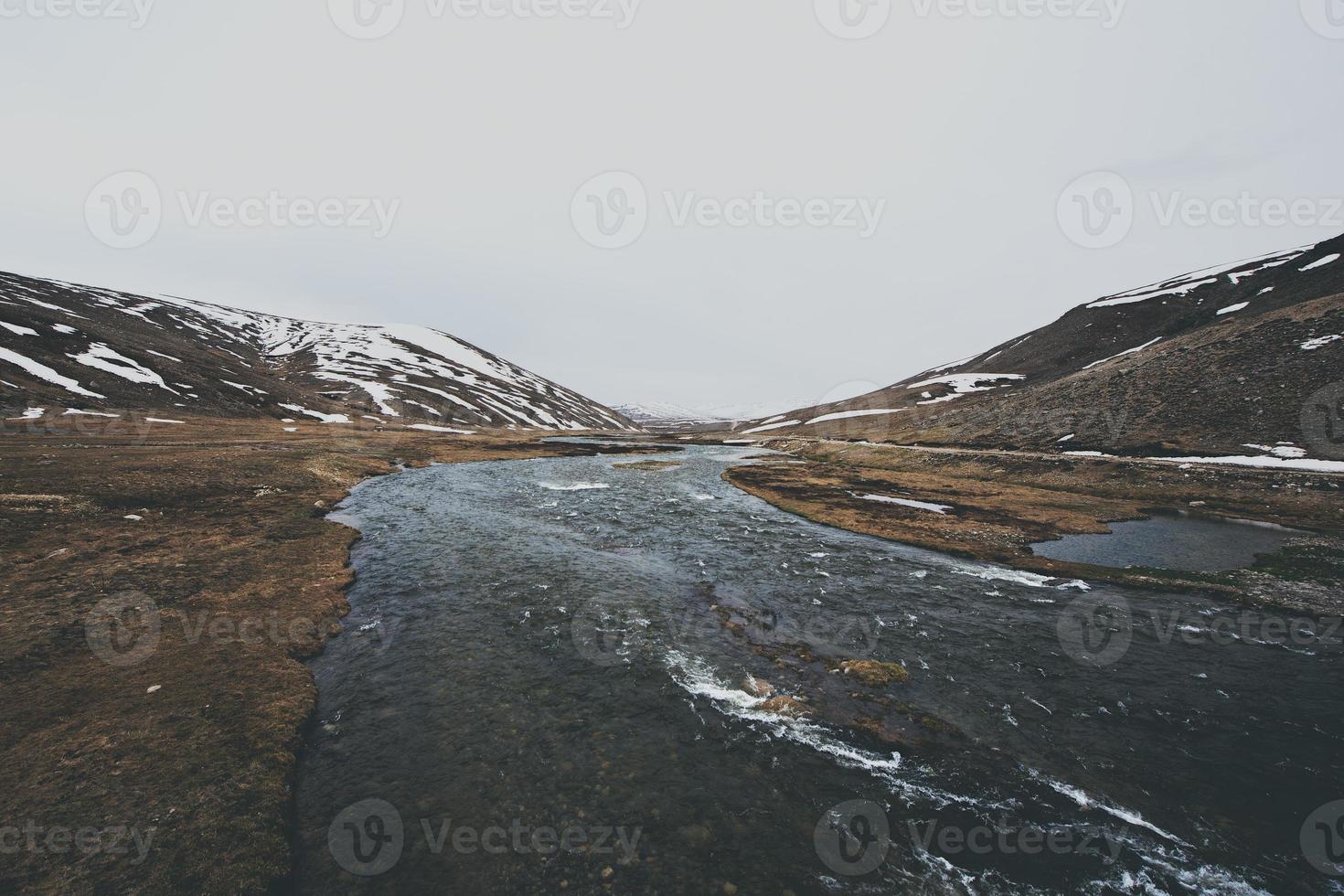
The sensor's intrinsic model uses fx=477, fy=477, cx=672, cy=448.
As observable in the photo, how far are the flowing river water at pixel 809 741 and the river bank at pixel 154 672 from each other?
1.07 m

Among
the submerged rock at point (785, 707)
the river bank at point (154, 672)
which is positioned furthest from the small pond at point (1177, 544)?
the river bank at point (154, 672)

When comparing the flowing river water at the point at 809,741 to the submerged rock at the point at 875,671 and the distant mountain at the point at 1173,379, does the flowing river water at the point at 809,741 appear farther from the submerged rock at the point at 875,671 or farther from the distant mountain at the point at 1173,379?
the distant mountain at the point at 1173,379

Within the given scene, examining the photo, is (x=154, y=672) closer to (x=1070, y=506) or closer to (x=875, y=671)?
(x=875, y=671)

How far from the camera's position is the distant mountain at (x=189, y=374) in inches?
3051

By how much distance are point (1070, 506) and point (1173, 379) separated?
38.8 metres

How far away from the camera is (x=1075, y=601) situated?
20547mm

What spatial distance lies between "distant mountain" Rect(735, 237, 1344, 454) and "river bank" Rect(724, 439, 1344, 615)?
30.7 ft

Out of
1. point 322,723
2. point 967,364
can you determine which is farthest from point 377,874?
point 967,364

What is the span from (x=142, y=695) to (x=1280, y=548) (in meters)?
48.3

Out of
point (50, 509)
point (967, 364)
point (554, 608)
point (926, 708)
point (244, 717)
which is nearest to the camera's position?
point (244, 717)

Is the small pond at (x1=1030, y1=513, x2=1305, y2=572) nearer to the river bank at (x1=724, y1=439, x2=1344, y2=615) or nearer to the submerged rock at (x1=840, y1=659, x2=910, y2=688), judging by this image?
the river bank at (x1=724, y1=439, x2=1344, y2=615)

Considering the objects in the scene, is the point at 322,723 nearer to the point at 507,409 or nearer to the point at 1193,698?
the point at 1193,698

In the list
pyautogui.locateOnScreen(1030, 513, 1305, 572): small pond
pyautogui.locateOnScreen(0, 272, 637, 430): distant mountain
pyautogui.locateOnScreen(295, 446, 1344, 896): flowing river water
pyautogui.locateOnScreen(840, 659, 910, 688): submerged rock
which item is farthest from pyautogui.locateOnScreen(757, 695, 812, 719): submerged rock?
pyautogui.locateOnScreen(0, 272, 637, 430): distant mountain

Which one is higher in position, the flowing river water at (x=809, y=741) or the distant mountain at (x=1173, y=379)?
the distant mountain at (x=1173, y=379)
